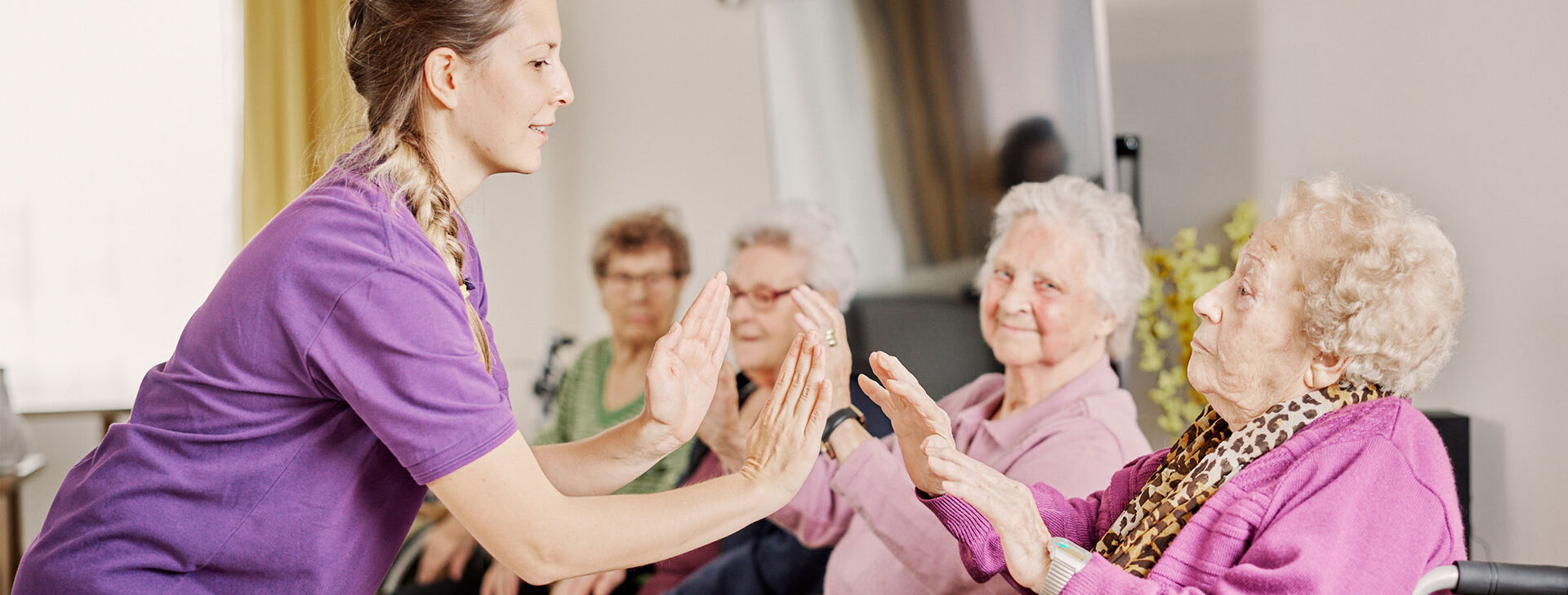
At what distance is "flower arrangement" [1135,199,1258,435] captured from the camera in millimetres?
2221

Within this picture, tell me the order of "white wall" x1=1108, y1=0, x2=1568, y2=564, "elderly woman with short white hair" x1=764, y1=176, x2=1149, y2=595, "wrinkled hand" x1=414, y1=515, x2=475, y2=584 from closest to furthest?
1. "elderly woman with short white hair" x1=764, y1=176, x2=1149, y2=595
2. "white wall" x1=1108, y1=0, x2=1568, y2=564
3. "wrinkled hand" x1=414, y1=515, x2=475, y2=584

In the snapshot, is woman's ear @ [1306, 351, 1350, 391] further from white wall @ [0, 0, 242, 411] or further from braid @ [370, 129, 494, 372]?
white wall @ [0, 0, 242, 411]

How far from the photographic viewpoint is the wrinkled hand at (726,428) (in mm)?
2119

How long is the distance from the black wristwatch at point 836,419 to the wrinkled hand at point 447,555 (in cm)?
144

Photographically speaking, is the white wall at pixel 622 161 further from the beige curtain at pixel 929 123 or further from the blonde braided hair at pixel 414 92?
the blonde braided hair at pixel 414 92

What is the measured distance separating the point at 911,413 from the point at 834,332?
1.67 feet

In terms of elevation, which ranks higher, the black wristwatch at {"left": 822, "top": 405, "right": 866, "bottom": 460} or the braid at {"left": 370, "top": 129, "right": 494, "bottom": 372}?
the braid at {"left": 370, "top": 129, "right": 494, "bottom": 372}

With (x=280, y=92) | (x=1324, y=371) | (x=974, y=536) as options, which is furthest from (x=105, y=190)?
(x=1324, y=371)

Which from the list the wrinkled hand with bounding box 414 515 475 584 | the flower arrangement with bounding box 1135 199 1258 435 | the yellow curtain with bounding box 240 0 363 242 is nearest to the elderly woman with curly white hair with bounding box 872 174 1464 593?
the flower arrangement with bounding box 1135 199 1258 435

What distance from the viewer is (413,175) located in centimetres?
111

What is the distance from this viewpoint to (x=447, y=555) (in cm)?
282

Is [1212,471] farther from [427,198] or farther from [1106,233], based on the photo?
[427,198]

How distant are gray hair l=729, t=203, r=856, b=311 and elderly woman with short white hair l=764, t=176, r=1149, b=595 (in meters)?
0.44

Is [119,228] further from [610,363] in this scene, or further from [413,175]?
[413,175]
